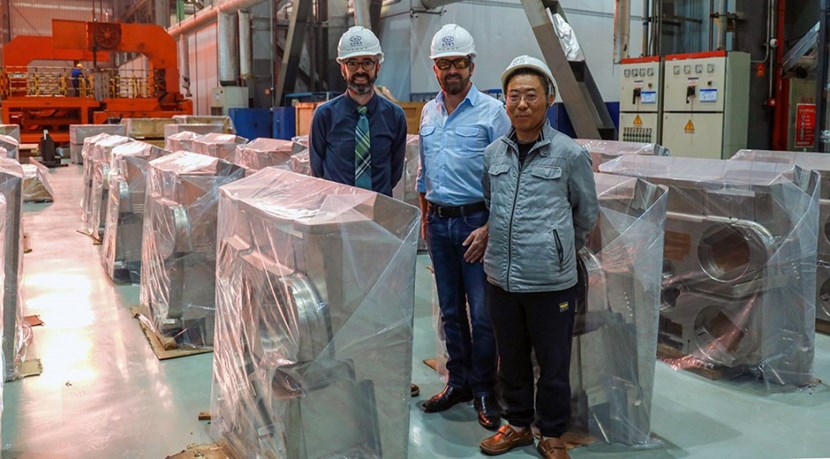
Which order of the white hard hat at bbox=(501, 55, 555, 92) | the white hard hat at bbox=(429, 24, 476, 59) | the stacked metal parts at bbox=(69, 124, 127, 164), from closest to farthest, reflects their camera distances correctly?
the white hard hat at bbox=(501, 55, 555, 92), the white hard hat at bbox=(429, 24, 476, 59), the stacked metal parts at bbox=(69, 124, 127, 164)

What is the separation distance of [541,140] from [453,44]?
0.65 m

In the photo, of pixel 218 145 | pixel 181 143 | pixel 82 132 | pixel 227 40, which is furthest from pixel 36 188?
pixel 227 40

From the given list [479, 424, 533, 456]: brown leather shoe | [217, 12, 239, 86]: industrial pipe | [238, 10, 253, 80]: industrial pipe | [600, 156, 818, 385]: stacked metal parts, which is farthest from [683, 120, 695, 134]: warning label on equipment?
[217, 12, 239, 86]: industrial pipe

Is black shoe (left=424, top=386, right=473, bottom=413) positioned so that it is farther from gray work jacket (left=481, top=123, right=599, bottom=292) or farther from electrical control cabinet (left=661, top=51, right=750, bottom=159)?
electrical control cabinet (left=661, top=51, right=750, bottom=159)

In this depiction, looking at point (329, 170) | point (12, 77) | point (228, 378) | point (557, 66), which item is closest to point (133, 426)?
point (228, 378)

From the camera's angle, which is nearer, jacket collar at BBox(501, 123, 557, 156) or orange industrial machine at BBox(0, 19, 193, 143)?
jacket collar at BBox(501, 123, 557, 156)

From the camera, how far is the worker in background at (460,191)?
3.06 meters

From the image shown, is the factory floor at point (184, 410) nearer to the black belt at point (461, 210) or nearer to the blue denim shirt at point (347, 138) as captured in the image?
the black belt at point (461, 210)

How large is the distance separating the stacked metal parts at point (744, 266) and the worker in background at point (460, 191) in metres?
1.29

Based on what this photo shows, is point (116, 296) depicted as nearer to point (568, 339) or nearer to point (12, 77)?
point (568, 339)

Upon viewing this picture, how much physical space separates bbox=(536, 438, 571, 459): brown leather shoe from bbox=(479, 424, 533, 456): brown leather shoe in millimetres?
103

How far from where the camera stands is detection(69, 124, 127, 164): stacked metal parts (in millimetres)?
14633

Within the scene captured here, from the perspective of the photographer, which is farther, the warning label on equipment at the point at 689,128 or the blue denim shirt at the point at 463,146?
the warning label on equipment at the point at 689,128

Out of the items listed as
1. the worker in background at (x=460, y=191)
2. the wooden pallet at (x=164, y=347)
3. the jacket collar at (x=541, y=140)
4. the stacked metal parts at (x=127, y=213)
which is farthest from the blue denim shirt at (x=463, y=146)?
the stacked metal parts at (x=127, y=213)
